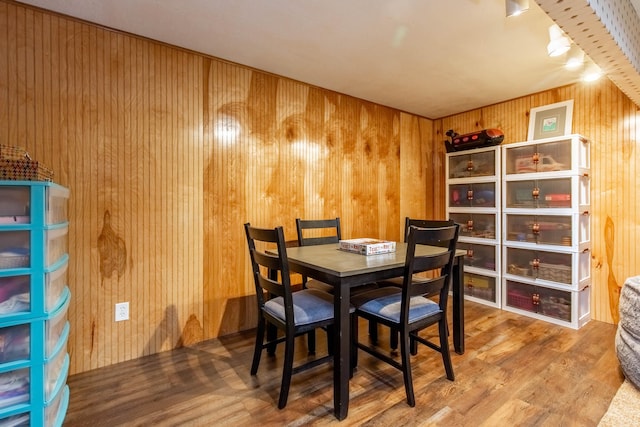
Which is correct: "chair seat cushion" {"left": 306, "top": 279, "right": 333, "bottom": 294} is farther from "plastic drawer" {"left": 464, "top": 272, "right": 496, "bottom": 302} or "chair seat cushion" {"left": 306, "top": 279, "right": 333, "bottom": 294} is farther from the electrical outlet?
"plastic drawer" {"left": 464, "top": 272, "right": 496, "bottom": 302}

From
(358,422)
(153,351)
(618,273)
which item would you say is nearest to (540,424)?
(358,422)

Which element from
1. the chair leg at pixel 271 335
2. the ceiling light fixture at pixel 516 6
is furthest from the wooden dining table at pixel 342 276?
the ceiling light fixture at pixel 516 6

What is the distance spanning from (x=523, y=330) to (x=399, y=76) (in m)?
2.41

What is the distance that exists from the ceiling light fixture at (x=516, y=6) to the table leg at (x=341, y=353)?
170 centimetres

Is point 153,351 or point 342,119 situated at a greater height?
point 342,119

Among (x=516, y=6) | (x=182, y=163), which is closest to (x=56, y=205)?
(x=182, y=163)

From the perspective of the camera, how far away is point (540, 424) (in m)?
1.49

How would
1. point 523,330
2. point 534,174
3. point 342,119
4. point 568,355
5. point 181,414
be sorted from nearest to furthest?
point 181,414 → point 568,355 → point 523,330 → point 534,174 → point 342,119

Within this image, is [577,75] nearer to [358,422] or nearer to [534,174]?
[534,174]

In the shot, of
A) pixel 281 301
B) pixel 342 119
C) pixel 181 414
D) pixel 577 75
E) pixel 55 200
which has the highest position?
pixel 577 75

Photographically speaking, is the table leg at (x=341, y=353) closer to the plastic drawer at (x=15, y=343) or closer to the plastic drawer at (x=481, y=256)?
the plastic drawer at (x=15, y=343)

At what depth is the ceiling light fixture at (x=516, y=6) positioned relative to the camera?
1610 mm

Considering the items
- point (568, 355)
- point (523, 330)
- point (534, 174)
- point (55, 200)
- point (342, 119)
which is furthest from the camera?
point (342, 119)

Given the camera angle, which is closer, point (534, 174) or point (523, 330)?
point (523, 330)
